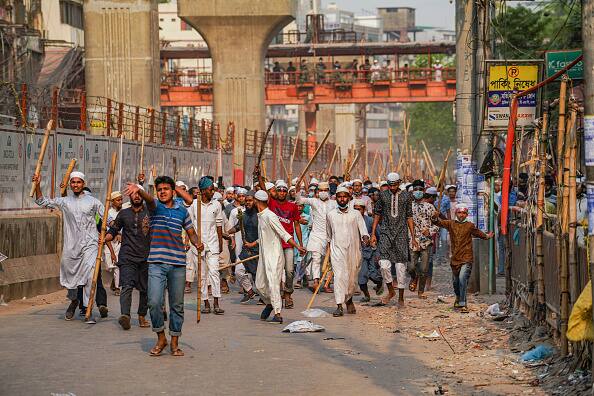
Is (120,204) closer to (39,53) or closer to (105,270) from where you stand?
(105,270)

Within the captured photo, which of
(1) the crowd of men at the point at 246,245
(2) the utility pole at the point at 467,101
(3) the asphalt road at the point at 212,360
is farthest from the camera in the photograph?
(2) the utility pole at the point at 467,101

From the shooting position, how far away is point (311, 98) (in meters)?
65.6

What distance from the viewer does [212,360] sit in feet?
35.2

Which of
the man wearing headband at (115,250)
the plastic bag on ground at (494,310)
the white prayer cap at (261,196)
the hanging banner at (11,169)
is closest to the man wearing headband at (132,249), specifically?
the white prayer cap at (261,196)

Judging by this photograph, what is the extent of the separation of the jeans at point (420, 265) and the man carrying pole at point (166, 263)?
667cm

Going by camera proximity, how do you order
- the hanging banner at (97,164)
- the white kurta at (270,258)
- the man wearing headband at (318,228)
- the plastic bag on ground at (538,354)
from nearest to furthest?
the plastic bag on ground at (538,354) → the white kurta at (270,258) → the man wearing headband at (318,228) → the hanging banner at (97,164)

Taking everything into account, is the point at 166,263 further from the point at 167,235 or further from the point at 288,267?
the point at 288,267

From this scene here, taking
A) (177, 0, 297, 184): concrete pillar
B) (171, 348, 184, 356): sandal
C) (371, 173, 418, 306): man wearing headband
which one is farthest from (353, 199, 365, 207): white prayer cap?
(177, 0, 297, 184): concrete pillar

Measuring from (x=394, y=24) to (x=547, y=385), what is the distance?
184519 millimetres

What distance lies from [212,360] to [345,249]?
4.57 metres

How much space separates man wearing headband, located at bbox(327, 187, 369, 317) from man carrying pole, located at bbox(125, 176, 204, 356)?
409cm

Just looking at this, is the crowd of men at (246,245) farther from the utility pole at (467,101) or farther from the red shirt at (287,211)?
the utility pole at (467,101)

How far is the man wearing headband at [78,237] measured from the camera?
13641 millimetres

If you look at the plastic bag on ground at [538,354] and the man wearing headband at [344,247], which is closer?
the plastic bag on ground at [538,354]
